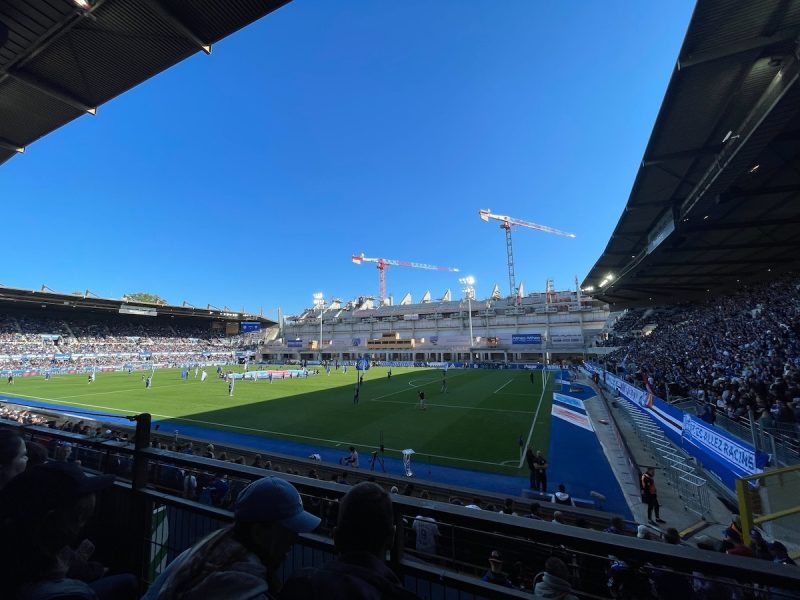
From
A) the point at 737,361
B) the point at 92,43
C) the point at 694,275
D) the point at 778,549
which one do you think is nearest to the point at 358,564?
the point at 778,549

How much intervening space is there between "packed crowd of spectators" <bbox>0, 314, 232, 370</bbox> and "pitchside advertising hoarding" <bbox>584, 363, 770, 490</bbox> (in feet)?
223

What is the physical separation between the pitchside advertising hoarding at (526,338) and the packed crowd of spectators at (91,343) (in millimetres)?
59854

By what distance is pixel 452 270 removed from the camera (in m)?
183

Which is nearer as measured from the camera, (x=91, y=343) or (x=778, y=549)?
(x=778, y=549)

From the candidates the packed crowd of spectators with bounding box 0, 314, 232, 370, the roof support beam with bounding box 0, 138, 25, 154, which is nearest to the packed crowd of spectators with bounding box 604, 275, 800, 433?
the roof support beam with bounding box 0, 138, 25, 154

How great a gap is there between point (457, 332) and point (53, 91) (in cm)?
7623

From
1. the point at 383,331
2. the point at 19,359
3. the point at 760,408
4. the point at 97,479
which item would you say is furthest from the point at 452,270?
the point at 97,479

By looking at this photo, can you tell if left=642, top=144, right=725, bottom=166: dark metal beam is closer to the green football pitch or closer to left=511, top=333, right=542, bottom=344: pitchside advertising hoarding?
the green football pitch

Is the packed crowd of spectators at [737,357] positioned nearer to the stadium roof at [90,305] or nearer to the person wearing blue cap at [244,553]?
the person wearing blue cap at [244,553]

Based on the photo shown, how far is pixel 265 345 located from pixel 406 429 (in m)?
83.8

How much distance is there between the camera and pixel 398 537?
80.0 inches

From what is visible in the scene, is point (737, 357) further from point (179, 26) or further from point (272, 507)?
point (179, 26)

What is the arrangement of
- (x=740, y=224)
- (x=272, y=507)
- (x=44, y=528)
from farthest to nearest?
1. (x=740, y=224)
2. (x=44, y=528)
3. (x=272, y=507)

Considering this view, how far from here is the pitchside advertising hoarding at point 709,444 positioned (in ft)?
28.9
